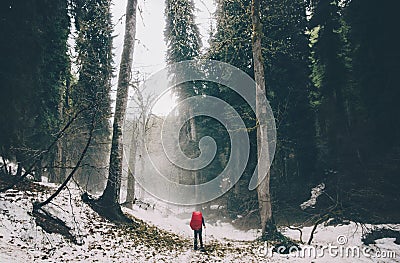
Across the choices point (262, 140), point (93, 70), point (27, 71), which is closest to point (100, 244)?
point (27, 71)

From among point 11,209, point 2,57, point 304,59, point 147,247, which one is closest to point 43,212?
point 11,209

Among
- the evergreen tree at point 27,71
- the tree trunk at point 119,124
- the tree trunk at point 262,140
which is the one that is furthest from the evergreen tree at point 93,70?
the tree trunk at point 262,140

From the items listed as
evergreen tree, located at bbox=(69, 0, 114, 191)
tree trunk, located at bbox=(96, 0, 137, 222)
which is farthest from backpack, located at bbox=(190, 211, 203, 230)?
evergreen tree, located at bbox=(69, 0, 114, 191)

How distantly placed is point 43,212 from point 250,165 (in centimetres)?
1516

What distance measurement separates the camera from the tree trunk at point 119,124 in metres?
8.42

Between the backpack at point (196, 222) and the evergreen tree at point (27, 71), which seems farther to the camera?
the backpack at point (196, 222)

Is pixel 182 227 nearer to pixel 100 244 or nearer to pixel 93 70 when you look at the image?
pixel 100 244

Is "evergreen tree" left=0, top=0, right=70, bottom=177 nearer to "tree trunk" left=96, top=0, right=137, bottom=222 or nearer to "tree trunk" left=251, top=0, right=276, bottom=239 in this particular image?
"tree trunk" left=96, top=0, right=137, bottom=222

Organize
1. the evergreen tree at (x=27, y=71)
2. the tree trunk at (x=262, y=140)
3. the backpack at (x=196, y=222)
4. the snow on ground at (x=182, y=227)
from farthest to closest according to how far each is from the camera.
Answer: the snow on ground at (x=182, y=227), the tree trunk at (x=262, y=140), the backpack at (x=196, y=222), the evergreen tree at (x=27, y=71)

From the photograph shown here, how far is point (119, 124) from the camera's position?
29.2ft

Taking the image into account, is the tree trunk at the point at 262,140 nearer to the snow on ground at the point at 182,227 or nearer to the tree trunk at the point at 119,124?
the snow on ground at the point at 182,227

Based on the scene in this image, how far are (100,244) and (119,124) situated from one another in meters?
3.95

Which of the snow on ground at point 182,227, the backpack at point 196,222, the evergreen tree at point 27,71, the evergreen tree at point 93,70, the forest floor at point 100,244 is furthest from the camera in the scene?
the snow on ground at point 182,227

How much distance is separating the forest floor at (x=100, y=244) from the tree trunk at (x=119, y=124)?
25.5 inches
